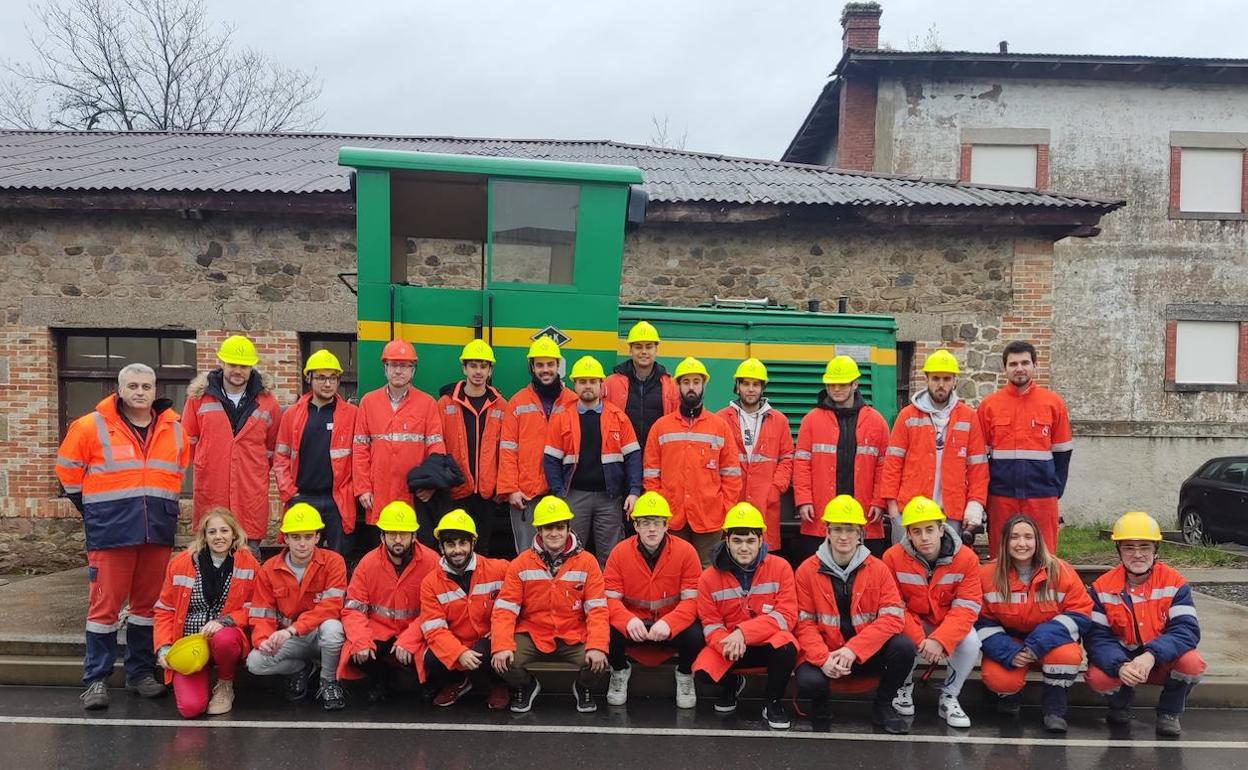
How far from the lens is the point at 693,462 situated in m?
5.64

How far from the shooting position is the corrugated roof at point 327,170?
9.83 metres

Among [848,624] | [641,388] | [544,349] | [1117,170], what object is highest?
[1117,170]

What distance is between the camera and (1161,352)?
16391mm

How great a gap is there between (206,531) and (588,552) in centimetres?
222

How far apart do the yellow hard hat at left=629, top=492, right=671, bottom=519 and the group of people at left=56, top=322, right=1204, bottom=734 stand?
0.06 feet

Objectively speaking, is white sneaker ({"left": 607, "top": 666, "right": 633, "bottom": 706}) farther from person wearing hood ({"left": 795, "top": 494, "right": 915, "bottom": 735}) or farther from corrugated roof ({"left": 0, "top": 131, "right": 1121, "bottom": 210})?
corrugated roof ({"left": 0, "top": 131, "right": 1121, "bottom": 210})

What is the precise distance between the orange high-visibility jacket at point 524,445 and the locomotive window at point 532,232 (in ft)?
2.68

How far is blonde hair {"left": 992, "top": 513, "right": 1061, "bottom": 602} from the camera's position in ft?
17.2

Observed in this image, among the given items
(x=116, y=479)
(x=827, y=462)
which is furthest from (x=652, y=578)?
(x=116, y=479)

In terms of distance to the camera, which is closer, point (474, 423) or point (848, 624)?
point (848, 624)

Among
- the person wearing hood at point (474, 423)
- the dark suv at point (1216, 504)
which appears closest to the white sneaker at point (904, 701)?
the person wearing hood at point (474, 423)

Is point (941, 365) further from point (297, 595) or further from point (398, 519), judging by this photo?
point (297, 595)

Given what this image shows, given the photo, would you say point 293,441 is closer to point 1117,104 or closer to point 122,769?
point 122,769

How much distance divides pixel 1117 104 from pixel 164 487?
57.3 feet
